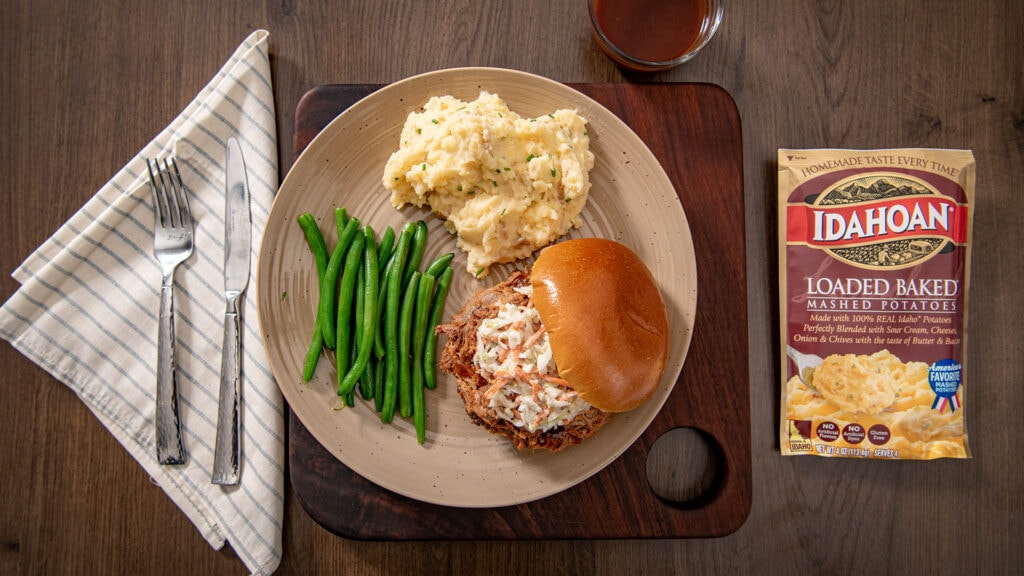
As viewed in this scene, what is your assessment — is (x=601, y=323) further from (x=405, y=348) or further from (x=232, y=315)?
(x=232, y=315)

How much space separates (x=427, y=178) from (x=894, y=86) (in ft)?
8.21

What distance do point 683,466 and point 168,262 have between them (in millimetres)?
2712

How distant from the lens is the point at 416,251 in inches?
109

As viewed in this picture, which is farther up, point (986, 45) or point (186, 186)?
point (986, 45)

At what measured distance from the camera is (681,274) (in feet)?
9.20

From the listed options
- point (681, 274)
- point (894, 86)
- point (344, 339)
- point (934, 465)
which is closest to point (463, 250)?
point (344, 339)

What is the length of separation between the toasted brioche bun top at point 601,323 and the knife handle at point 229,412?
149 cm

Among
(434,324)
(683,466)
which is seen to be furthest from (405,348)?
(683,466)

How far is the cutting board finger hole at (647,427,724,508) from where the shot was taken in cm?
295

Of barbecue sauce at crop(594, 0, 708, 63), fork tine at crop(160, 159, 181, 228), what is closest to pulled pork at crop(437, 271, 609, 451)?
barbecue sauce at crop(594, 0, 708, 63)

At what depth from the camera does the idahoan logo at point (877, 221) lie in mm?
2953

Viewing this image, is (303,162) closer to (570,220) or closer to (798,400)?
(570,220)

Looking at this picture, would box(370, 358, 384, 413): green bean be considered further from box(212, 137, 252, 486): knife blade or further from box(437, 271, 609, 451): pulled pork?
box(212, 137, 252, 486): knife blade

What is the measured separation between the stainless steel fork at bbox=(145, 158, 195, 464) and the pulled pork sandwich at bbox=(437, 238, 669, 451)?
4.32ft
